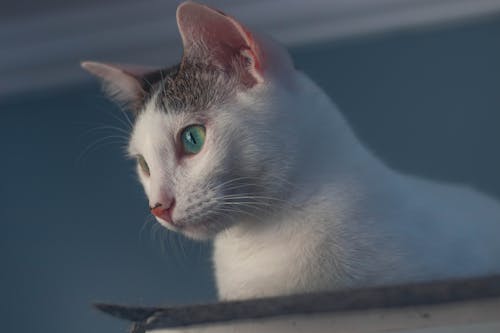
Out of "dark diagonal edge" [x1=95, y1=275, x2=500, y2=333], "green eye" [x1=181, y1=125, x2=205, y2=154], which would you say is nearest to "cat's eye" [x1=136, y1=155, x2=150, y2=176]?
"green eye" [x1=181, y1=125, x2=205, y2=154]

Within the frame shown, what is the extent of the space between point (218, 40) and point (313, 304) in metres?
0.40

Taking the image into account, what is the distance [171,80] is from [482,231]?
0.52m

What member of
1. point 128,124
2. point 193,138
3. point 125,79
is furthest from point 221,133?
point 128,124

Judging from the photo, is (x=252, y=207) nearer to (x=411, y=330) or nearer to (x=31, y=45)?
(x=411, y=330)

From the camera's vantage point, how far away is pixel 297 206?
73cm

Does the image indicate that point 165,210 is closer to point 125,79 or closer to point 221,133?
point 221,133

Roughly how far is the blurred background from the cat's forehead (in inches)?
19.2

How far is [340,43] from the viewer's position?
141 centimetres

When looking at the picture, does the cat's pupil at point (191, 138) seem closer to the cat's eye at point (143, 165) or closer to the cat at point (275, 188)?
the cat at point (275, 188)

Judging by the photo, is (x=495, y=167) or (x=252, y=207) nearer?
(x=252, y=207)

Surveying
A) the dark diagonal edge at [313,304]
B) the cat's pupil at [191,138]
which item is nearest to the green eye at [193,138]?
the cat's pupil at [191,138]

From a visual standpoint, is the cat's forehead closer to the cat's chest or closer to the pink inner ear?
the pink inner ear

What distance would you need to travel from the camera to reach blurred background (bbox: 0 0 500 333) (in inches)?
52.0

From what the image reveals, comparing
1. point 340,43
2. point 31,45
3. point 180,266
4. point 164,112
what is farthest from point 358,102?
point 31,45
